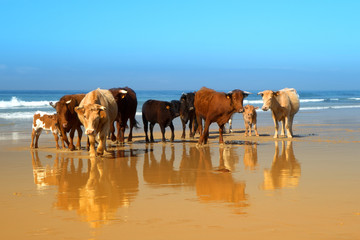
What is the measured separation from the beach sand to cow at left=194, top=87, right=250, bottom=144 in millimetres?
2266

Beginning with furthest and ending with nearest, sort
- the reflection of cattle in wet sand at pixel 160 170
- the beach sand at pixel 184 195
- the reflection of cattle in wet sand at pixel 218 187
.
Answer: the reflection of cattle in wet sand at pixel 160 170
the reflection of cattle in wet sand at pixel 218 187
the beach sand at pixel 184 195

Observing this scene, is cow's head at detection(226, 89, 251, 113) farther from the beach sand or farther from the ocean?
the ocean

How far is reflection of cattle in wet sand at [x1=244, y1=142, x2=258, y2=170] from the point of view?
35.0 feet

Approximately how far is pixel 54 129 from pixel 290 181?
8.14 meters

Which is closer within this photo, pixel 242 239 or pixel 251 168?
pixel 242 239

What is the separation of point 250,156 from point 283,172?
259 cm

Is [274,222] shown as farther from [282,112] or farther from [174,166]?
[282,112]

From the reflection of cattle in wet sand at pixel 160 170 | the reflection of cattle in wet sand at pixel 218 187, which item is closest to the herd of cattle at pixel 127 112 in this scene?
the reflection of cattle in wet sand at pixel 160 170

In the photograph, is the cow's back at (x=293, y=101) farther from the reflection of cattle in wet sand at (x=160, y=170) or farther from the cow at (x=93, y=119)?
the cow at (x=93, y=119)

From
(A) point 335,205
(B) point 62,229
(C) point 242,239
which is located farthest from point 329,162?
(B) point 62,229

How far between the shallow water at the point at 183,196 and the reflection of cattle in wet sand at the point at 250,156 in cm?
4

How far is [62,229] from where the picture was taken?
5.80 m

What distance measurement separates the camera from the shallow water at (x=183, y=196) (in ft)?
18.9

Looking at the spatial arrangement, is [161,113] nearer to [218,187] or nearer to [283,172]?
[283,172]
